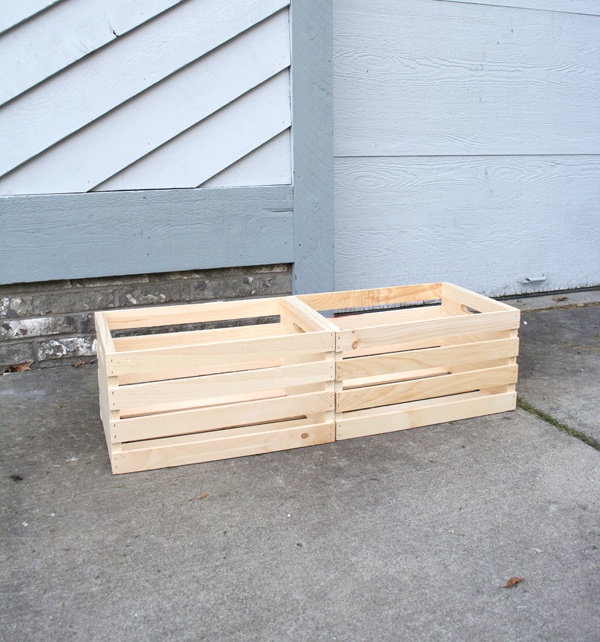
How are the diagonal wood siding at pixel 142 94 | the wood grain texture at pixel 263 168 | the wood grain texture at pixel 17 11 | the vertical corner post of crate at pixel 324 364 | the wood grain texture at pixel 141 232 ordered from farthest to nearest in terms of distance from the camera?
the wood grain texture at pixel 263 168
the wood grain texture at pixel 141 232
the diagonal wood siding at pixel 142 94
the wood grain texture at pixel 17 11
the vertical corner post of crate at pixel 324 364

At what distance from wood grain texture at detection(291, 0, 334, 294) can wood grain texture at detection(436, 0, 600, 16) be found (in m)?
1.22

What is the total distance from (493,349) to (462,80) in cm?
217

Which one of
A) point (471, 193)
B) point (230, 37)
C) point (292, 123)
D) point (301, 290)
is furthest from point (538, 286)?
point (230, 37)

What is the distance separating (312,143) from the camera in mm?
3602

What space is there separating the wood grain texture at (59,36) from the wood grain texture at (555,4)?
218 cm

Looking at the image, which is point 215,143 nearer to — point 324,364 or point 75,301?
point 75,301

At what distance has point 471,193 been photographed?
441 cm

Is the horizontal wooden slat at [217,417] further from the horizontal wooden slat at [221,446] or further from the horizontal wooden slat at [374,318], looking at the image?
the horizontal wooden slat at [374,318]

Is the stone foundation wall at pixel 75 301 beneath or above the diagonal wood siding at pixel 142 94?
beneath

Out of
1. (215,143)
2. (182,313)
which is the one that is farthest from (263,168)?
(182,313)

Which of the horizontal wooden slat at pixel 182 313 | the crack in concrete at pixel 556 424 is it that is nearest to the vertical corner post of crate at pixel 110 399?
the horizontal wooden slat at pixel 182 313

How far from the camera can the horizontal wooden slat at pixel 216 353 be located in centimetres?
239

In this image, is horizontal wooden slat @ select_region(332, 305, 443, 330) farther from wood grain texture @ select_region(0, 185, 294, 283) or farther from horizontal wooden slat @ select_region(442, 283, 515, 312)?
wood grain texture @ select_region(0, 185, 294, 283)

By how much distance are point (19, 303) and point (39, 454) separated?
1071 millimetres
